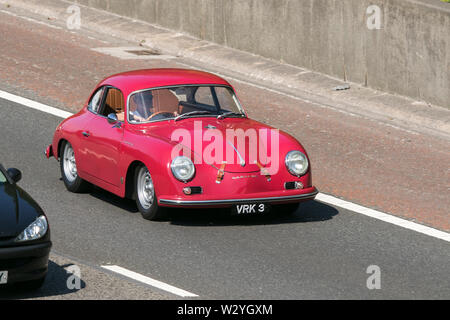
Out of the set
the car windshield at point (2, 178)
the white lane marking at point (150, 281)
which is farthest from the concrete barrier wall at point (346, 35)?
the car windshield at point (2, 178)

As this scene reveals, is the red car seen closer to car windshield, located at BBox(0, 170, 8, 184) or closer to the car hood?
the car hood

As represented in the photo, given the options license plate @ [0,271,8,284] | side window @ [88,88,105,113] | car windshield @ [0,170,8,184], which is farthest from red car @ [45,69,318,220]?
license plate @ [0,271,8,284]

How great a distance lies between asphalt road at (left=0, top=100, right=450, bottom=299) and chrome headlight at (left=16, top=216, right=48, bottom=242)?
0.55m

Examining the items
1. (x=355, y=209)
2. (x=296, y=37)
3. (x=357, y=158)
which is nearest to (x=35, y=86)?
(x=296, y=37)

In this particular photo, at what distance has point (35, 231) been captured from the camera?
333 inches

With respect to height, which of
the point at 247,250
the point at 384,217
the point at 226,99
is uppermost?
the point at 226,99

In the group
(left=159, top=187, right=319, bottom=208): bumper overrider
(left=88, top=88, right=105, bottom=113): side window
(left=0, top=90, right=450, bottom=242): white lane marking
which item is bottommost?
(left=0, top=90, right=450, bottom=242): white lane marking

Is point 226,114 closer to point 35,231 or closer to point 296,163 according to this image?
point 296,163

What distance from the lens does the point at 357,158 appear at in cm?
→ 1438

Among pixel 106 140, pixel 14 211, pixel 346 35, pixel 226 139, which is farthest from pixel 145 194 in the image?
pixel 346 35

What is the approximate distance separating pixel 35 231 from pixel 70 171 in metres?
4.17

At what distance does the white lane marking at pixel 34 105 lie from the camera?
52.3 ft

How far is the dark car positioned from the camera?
8.23 metres

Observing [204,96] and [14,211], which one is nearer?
[14,211]
